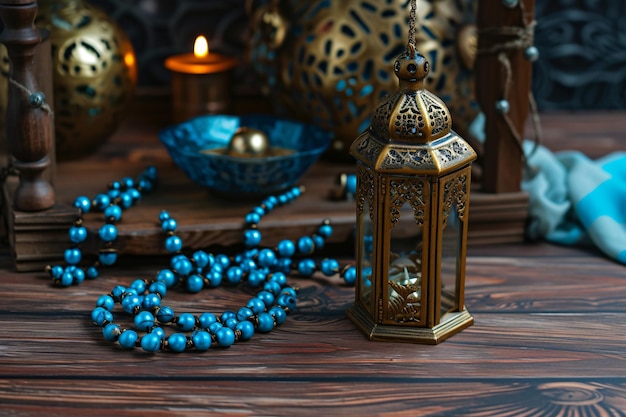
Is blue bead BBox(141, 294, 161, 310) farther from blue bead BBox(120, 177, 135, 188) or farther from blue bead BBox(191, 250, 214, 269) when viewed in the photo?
blue bead BBox(120, 177, 135, 188)

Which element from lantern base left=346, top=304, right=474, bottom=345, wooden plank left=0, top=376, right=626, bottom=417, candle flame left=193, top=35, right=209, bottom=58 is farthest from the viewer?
candle flame left=193, top=35, right=209, bottom=58

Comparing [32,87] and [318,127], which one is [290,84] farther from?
[32,87]

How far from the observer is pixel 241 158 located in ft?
3.29

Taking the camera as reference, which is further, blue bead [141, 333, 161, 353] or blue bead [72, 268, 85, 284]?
blue bead [72, 268, 85, 284]

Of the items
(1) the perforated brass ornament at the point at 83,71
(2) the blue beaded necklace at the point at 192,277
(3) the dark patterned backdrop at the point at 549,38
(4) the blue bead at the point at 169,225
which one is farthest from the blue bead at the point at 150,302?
(3) the dark patterned backdrop at the point at 549,38

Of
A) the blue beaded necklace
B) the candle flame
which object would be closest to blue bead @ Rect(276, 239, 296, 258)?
the blue beaded necklace

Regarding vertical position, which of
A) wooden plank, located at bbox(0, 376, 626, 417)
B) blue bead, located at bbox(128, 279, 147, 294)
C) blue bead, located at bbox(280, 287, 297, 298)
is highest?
blue bead, located at bbox(128, 279, 147, 294)

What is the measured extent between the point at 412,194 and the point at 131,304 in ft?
0.92

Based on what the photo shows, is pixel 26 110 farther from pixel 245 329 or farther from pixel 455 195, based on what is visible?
pixel 455 195

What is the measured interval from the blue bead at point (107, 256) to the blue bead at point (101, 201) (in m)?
0.06

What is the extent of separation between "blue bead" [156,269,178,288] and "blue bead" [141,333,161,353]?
0.12m

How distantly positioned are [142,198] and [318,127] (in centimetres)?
23

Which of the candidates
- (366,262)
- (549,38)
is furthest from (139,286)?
(549,38)

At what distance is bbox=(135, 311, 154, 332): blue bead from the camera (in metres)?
0.85
